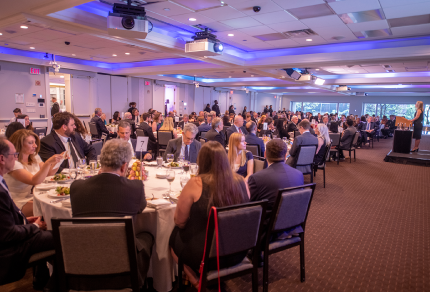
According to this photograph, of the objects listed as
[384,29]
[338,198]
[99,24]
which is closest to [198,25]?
[99,24]

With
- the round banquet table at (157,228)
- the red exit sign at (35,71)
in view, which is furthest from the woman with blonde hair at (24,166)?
the red exit sign at (35,71)

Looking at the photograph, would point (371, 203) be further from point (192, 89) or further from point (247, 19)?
point (192, 89)

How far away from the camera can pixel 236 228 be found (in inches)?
74.0

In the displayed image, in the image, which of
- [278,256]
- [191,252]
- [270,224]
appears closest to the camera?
[191,252]

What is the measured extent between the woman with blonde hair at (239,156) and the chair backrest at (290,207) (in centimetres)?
120

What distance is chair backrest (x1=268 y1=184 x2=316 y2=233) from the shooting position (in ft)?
7.26

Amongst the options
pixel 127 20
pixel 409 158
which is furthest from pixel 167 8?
pixel 409 158

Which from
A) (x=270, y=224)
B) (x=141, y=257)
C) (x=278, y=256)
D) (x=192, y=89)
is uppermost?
(x=192, y=89)

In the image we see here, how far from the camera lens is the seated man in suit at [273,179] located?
94.7 inches

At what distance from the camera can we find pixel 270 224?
228 centimetres

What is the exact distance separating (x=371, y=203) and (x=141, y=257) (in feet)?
14.6

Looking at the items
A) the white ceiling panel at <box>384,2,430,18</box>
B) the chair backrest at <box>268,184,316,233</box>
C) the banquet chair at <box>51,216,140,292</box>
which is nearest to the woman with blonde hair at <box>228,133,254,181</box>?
the chair backrest at <box>268,184,316,233</box>

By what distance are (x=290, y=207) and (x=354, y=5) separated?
4097 mm

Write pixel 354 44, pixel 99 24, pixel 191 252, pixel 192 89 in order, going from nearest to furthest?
pixel 191 252 → pixel 99 24 → pixel 354 44 → pixel 192 89
